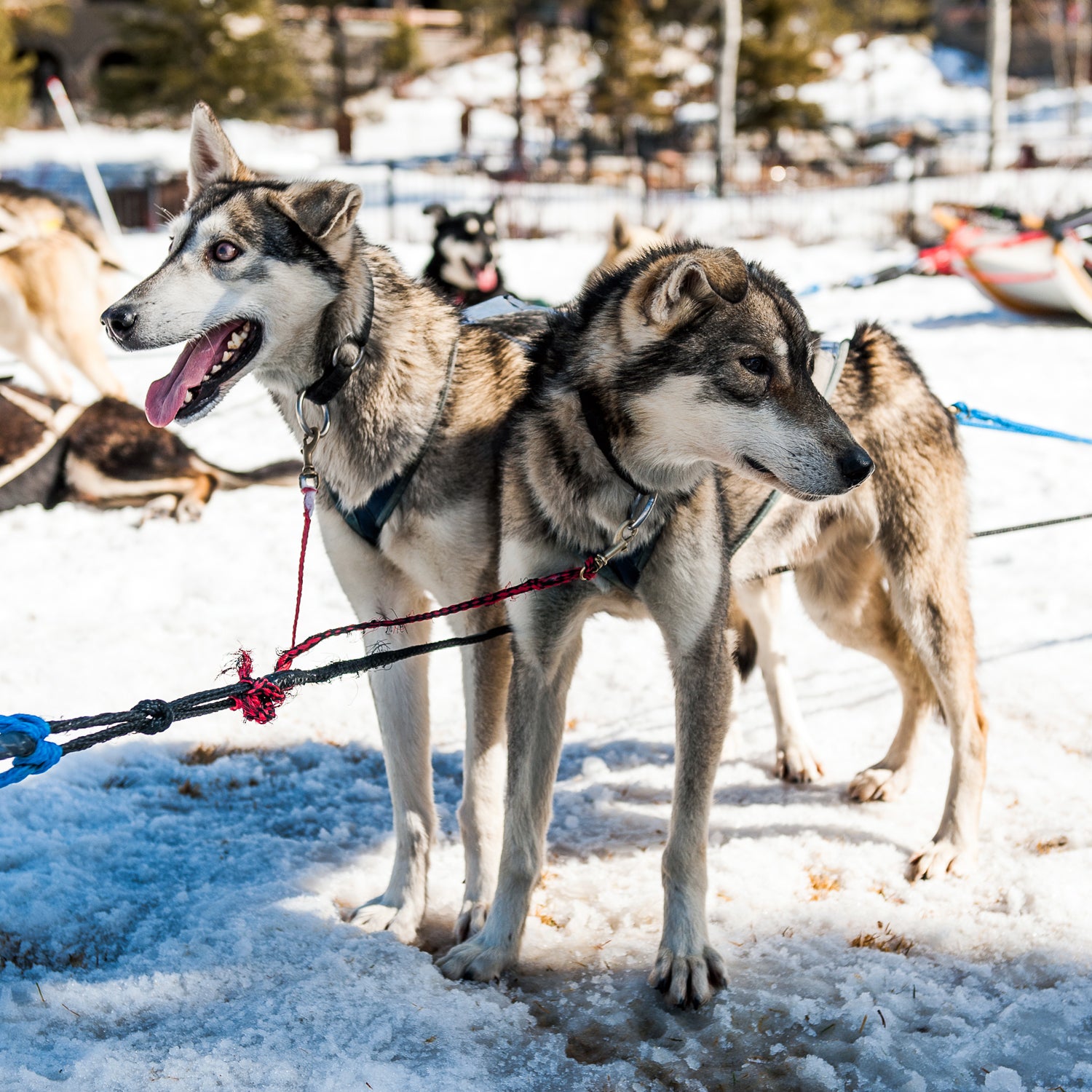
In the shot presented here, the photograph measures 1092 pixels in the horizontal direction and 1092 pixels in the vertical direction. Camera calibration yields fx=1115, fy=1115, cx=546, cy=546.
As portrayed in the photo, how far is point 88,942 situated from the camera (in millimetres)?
2965

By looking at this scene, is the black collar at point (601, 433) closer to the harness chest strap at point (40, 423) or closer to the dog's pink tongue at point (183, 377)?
the dog's pink tongue at point (183, 377)

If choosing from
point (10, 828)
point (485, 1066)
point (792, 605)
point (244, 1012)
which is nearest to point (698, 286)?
point (485, 1066)

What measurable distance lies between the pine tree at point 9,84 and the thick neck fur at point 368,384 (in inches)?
1082

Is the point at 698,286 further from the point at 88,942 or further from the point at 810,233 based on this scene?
the point at 810,233

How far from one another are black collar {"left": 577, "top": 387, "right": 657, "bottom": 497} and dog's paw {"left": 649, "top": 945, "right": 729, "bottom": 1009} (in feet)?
3.65

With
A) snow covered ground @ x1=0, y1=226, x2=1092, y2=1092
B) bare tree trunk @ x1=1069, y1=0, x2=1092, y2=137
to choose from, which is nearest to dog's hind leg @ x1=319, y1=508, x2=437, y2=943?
snow covered ground @ x1=0, y1=226, x2=1092, y2=1092

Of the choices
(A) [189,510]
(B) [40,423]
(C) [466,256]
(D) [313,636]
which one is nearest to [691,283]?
(D) [313,636]

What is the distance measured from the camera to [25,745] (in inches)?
80.0

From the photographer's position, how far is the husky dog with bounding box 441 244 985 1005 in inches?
94.4

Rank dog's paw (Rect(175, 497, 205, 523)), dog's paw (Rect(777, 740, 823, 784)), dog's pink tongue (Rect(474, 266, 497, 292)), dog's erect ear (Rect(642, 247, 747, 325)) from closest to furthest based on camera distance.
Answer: dog's erect ear (Rect(642, 247, 747, 325)) < dog's paw (Rect(777, 740, 823, 784)) < dog's paw (Rect(175, 497, 205, 523)) < dog's pink tongue (Rect(474, 266, 497, 292))

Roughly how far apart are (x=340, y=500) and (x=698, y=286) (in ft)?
3.59

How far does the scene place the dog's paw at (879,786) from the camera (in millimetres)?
3738

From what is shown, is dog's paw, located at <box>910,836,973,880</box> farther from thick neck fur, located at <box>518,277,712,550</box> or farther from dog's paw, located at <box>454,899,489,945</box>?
thick neck fur, located at <box>518,277,712,550</box>

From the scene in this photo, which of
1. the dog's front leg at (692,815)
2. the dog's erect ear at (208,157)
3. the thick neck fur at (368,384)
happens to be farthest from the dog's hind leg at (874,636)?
the dog's erect ear at (208,157)
